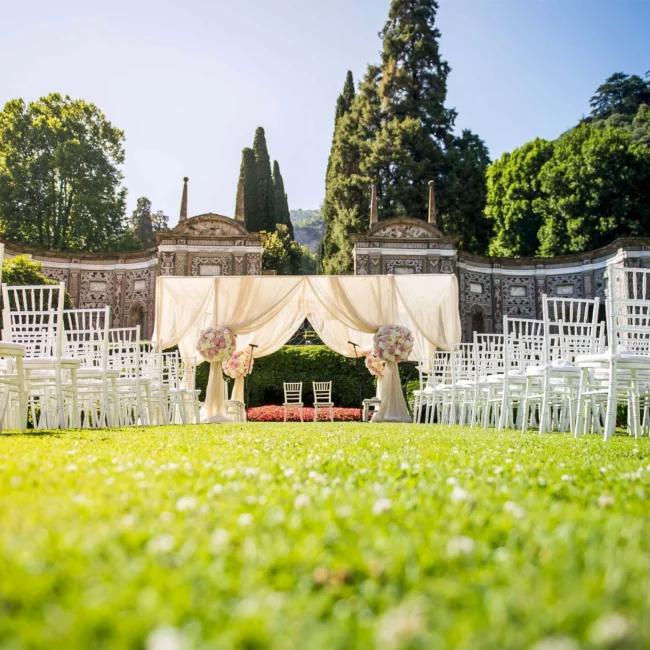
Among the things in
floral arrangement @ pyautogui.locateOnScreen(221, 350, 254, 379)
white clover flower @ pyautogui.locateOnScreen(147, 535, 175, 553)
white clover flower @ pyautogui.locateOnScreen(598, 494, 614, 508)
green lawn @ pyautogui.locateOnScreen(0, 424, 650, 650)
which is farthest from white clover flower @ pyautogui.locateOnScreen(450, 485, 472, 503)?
floral arrangement @ pyautogui.locateOnScreen(221, 350, 254, 379)

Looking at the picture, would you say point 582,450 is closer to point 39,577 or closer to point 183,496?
point 183,496

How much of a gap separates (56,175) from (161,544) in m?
37.9

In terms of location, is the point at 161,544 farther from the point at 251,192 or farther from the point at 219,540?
the point at 251,192

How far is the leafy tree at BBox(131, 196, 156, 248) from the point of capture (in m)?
50.4

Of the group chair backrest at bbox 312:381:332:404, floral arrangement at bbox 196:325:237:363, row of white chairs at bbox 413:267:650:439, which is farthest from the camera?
chair backrest at bbox 312:381:332:404

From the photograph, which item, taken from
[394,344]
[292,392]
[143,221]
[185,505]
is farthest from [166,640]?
[143,221]

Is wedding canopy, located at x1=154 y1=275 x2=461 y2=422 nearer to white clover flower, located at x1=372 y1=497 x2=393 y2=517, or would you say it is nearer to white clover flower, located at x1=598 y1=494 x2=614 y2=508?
white clover flower, located at x1=598 y1=494 x2=614 y2=508

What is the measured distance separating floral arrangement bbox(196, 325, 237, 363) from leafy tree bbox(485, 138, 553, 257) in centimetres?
2497

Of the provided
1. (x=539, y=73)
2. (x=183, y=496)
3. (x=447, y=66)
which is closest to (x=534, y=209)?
(x=447, y=66)

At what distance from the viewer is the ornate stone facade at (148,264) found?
27.2 meters

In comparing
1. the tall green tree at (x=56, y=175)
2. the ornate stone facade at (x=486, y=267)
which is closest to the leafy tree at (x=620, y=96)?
the ornate stone facade at (x=486, y=267)

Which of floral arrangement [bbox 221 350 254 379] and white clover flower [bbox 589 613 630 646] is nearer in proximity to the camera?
white clover flower [bbox 589 613 630 646]

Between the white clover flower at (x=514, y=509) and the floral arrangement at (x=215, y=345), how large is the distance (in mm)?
9879

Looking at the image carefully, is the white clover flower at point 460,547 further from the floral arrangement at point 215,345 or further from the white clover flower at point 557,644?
the floral arrangement at point 215,345
